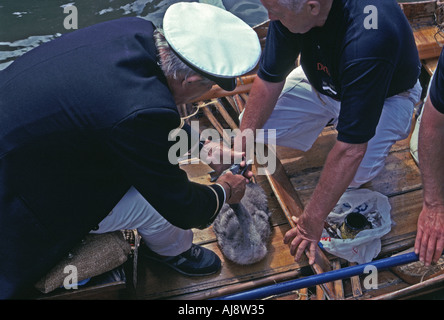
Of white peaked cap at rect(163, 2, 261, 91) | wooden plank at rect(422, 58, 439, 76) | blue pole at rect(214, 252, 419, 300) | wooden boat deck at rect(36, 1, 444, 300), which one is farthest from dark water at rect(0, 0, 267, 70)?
blue pole at rect(214, 252, 419, 300)

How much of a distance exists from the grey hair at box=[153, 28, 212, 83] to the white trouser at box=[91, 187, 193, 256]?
2.86 feet

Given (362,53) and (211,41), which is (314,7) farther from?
(211,41)

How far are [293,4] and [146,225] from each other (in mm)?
1640

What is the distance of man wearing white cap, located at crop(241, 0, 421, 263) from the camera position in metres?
2.50

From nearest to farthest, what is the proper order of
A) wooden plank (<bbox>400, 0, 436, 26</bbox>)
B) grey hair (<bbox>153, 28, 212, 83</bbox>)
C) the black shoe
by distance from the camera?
grey hair (<bbox>153, 28, 212, 83</bbox>)
the black shoe
wooden plank (<bbox>400, 0, 436, 26</bbox>)

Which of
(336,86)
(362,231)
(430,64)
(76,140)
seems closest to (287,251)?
(362,231)

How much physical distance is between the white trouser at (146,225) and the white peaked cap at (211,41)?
37.4 inches

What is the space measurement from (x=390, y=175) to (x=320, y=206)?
50.0 inches

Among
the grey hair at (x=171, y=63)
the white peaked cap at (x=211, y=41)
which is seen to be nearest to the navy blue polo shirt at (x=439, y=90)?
the white peaked cap at (x=211, y=41)

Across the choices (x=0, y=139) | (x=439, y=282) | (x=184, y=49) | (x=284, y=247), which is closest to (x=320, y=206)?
(x=284, y=247)

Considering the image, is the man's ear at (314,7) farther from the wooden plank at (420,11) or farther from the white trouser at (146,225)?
the wooden plank at (420,11)

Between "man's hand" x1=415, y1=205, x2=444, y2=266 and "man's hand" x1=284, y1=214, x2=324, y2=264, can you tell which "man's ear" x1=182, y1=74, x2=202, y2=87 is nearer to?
"man's hand" x1=284, y1=214, x2=324, y2=264

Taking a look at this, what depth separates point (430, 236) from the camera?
262cm
